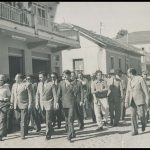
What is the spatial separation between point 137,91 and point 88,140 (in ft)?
6.86

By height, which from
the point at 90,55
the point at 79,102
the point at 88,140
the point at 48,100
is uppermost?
the point at 90,55

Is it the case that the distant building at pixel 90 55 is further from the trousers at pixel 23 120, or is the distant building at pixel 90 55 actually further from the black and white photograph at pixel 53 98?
the trousers at pixel 23 120

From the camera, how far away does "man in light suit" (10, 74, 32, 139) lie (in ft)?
34.9

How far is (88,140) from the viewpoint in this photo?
9.96 m

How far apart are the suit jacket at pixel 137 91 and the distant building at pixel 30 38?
542 cm

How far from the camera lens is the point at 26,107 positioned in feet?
35.1

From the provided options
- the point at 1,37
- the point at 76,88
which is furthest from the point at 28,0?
the point at 76,88

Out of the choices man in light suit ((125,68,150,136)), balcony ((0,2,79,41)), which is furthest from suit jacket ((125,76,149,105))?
balcony ((0,2,79,41))

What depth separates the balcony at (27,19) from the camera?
1451cm

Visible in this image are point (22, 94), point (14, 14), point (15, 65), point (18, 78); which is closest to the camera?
point (22, 94)

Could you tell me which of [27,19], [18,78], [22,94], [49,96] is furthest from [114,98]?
[27,19]

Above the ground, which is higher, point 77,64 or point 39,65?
point 77,64

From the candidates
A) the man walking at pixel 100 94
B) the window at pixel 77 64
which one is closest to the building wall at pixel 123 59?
the window at pixel 77 64

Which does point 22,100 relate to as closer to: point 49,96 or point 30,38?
point 49,96
